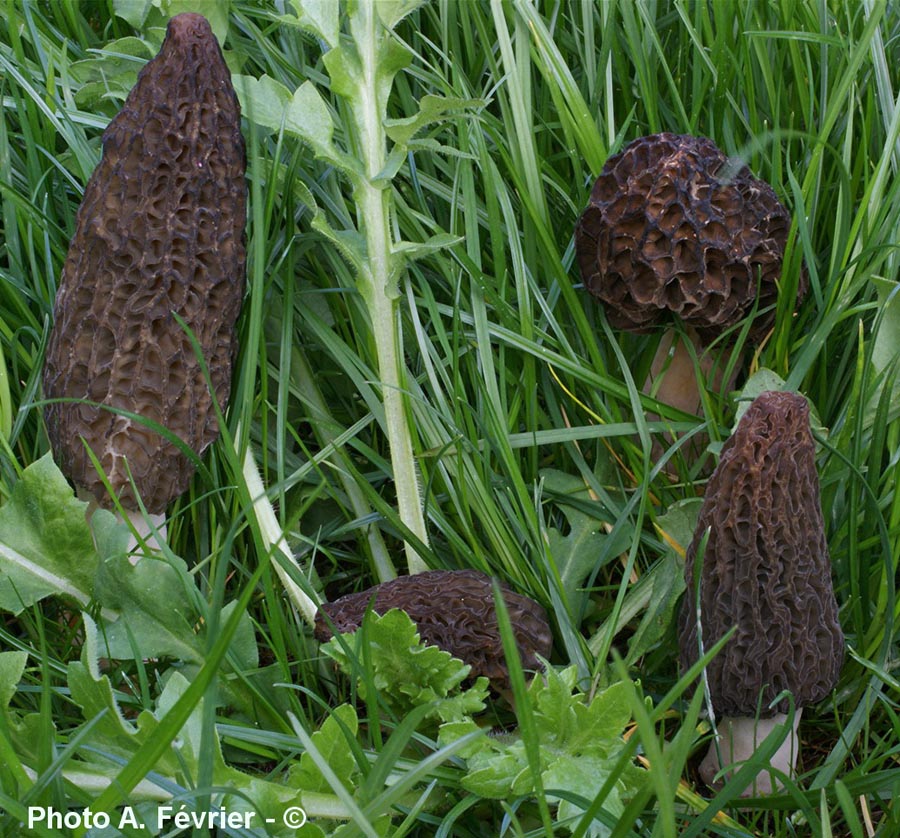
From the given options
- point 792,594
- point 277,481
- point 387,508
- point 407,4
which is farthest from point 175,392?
point 792,594

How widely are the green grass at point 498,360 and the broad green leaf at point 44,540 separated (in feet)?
0.23

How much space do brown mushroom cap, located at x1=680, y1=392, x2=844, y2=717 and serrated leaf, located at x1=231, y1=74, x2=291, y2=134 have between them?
126 cm

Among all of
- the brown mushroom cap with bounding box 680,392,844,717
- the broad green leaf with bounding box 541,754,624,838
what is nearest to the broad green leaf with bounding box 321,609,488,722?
the broad green leaf with bounding box 541,754,624,838

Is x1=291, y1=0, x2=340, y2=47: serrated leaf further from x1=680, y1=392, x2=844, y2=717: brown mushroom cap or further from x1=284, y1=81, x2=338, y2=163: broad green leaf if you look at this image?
x1=680, y1=392, x2=844, y2=717: brown mushroom cap

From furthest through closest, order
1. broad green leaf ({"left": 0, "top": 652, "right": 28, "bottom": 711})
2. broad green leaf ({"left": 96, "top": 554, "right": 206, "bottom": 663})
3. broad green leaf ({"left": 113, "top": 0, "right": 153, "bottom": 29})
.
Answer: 1. broad green leaf ({"left": 113, "top": 0, "right": 153, "bottom": 29})
2. broad green leaf ({"left": 96, "top": 554, "right": 206, "bottom": 663})
3. broad green leaf ({"left": 0, "top": 652, "right": 28, "bottom": 711})

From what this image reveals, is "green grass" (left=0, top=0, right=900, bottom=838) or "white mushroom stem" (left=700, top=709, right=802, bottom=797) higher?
"green grass" (left=0, top=0, right=900, bottom=838)

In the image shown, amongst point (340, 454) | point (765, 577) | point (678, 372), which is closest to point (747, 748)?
point (765, 577)

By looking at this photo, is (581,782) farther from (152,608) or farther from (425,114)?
(425,114)

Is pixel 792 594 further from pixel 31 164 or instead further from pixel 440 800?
pixel 31 164

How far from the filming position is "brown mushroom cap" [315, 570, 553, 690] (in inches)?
83.0

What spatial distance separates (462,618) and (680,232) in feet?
3.43

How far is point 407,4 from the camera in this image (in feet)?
7.94

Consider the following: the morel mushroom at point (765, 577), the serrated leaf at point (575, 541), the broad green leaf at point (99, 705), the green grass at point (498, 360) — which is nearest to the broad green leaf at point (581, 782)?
the green grass at point (498, 360)

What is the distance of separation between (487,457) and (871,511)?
33.0 inches
